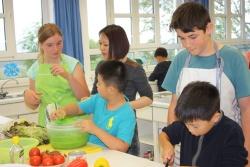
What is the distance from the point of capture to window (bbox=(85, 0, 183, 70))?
5.48 metres

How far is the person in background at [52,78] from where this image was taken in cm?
239

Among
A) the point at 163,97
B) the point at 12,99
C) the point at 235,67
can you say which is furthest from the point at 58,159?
the point at 12,99

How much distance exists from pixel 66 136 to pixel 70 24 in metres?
3.17

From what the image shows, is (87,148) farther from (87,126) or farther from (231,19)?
(231,19)

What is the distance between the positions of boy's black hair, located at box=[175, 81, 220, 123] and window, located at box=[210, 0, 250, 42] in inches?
234

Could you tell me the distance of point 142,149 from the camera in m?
4.10

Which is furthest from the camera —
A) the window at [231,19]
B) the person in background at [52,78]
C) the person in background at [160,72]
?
the window at [231,19]

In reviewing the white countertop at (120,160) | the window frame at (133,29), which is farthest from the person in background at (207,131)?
the window frame at (133,29)

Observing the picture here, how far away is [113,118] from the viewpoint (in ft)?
6.48

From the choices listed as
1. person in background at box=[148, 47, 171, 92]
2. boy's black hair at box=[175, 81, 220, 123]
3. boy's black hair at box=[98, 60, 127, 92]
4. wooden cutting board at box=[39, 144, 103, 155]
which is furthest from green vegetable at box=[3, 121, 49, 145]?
person in background at box=[148, 47, 171, 92]

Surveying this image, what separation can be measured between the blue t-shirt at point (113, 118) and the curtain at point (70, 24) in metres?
2.80

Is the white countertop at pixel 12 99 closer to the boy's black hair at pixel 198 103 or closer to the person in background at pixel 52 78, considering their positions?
the person in background at pixel 52 78

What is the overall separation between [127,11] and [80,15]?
106cm

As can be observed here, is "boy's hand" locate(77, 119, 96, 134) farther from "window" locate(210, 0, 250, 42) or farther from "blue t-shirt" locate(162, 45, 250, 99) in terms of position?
"window" locate(210, 0, 250, 42)
